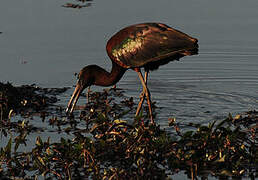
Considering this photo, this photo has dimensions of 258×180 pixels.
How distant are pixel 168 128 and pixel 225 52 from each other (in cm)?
431

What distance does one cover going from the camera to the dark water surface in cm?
1198

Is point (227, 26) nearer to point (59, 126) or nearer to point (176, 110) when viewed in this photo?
point (176, 110)

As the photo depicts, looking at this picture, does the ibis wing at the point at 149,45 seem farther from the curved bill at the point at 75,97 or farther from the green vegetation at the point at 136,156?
the green vegetation at the point at 136,156

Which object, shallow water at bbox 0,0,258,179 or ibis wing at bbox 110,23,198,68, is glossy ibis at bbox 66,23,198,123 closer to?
ibis wing at bbox 110,23,198,68

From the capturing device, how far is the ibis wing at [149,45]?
987cm

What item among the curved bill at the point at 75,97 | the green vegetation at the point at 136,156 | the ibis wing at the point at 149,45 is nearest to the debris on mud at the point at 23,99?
the curved bill at the point at 75,97

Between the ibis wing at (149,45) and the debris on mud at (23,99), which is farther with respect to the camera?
the debris on mud at (23,99)

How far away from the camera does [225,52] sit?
14078 mm

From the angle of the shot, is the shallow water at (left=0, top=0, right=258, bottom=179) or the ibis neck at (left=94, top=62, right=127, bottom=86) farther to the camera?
the shallow water at (left=0, top=0, right=258, bottom=179)

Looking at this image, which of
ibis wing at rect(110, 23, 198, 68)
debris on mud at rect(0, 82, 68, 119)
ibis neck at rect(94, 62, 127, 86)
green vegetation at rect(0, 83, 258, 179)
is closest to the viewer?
green vegetation at rect(0, 83, 258, 179)

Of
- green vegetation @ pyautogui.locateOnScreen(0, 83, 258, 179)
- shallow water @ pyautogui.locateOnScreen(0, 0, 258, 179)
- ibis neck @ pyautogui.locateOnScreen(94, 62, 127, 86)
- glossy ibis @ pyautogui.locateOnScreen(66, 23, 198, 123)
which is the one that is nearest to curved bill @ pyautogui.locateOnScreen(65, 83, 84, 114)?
glossy ibis @ pyautogui.locateOnScreen(66, 23, 198, 123)

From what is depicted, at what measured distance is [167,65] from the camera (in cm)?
1375

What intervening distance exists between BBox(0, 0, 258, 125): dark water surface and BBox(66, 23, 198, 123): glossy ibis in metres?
0.98

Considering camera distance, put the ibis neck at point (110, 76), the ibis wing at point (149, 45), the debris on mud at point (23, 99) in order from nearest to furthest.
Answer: the ibis wing at point (149, 45), the ibis neck at point (110, 76), the debris on mud at point (23, 99)
